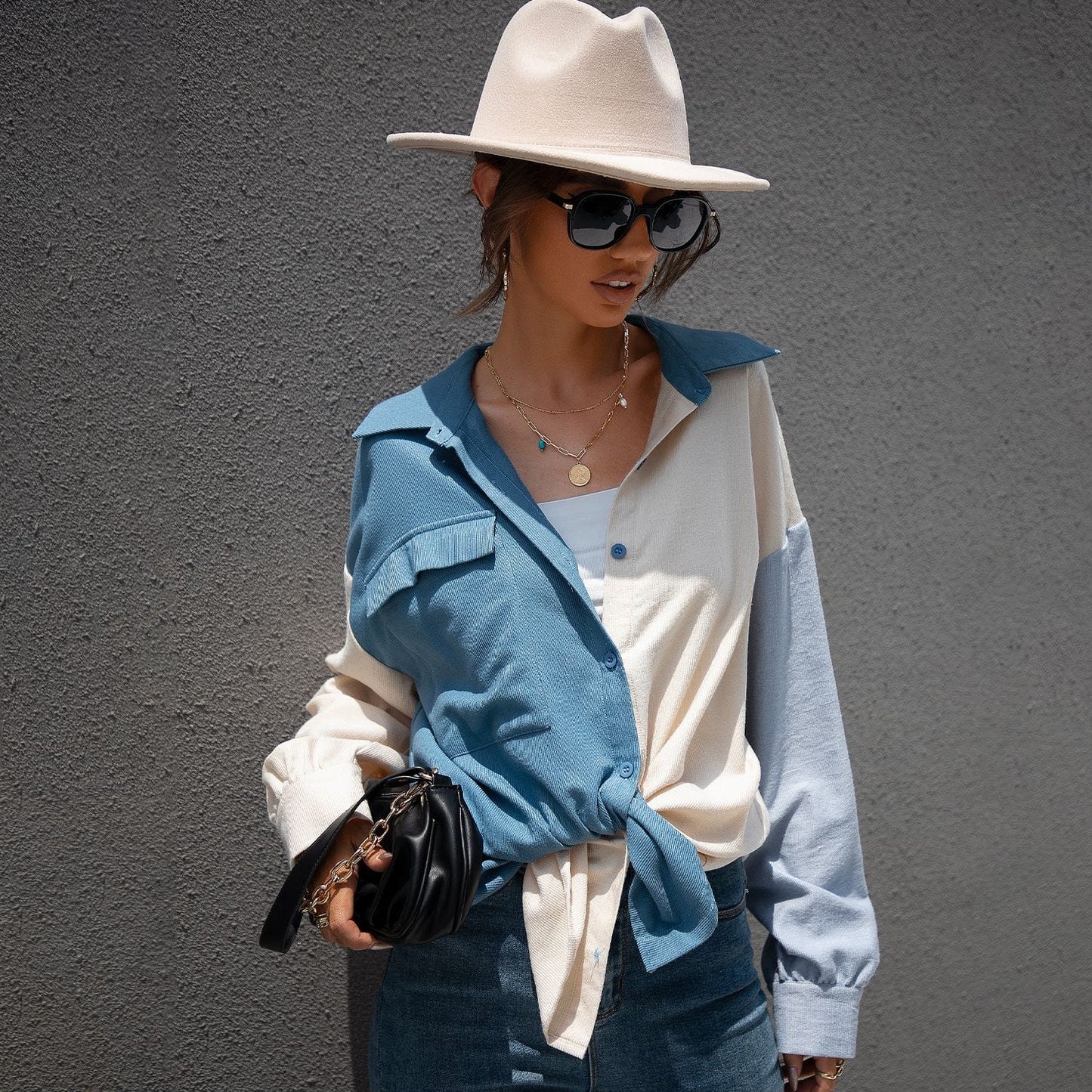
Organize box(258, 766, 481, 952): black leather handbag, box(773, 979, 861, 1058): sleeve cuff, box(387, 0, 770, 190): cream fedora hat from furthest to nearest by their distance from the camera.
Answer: box(773, 979, 861, 1058): sleeve cuff
box(387, 0, 770, 190): cream fedora hat
box(258, 766, 481, 952): black leather handbag

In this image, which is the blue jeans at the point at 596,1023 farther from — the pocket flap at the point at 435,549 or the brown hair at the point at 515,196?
the brown hair at the point at 515,196

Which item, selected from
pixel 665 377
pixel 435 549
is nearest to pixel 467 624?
pixel 435 549

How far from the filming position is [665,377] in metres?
1.65

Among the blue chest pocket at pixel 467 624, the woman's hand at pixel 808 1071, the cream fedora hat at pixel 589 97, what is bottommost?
the woman's hand at pixel 808 1071

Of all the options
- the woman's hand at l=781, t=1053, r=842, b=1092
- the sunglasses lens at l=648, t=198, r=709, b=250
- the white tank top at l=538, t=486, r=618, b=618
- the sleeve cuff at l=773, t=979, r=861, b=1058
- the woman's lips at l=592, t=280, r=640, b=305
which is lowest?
the woman's hand at l=781, t=1053, r=842, b=1092

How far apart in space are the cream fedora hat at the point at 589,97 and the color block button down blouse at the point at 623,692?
1.00 ft

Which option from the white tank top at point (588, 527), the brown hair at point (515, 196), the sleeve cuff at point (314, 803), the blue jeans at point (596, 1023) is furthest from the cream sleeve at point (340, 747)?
the brown hair at point (515, 196)

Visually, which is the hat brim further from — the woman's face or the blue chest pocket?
the blue chest pocket

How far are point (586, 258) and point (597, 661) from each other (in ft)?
1.74

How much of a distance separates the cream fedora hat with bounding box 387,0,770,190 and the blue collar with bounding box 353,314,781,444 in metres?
0.24

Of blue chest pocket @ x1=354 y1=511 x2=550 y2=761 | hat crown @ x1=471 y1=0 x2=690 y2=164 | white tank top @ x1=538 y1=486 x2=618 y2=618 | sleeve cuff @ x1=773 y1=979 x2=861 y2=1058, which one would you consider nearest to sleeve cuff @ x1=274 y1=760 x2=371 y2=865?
blue chest pocket @ x1=354 y1=511 x2=550 y2=761

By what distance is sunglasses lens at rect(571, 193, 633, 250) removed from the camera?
1.43 meters

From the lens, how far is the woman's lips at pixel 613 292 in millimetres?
1519

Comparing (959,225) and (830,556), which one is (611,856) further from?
(959,225)
